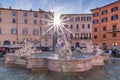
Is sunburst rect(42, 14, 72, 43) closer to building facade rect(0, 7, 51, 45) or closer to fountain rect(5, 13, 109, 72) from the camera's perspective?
building facade rect(0, 7, 51, 45)

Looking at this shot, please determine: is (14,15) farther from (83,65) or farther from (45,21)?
(83,65)

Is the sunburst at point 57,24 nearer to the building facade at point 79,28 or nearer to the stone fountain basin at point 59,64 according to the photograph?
the building facade at point 79,28

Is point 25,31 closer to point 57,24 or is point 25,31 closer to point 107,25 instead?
point 57,24

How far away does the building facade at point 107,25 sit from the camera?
37.2m

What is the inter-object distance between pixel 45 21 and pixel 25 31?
7172 millimetres

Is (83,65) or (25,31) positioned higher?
(25,31)

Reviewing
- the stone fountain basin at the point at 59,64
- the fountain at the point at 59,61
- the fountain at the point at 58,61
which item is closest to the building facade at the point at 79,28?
the fountain at the point at 59,61

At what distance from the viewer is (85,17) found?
51344 mm

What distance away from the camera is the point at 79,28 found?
5212 cm

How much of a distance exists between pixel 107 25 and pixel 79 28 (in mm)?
13199

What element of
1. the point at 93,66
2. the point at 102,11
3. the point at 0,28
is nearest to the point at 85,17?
the point at 102,11

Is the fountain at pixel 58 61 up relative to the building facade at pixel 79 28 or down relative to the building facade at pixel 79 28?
down

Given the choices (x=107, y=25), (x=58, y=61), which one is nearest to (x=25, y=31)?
(x=107, y=25)

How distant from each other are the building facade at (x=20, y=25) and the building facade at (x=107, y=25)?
16.4 meters
